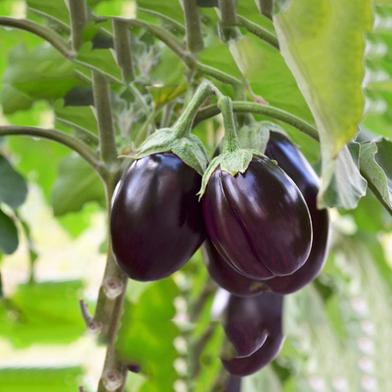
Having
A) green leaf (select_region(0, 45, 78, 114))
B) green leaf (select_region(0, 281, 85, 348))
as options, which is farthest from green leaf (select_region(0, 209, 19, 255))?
green leaf (select_region(0, 281, 85, 348))

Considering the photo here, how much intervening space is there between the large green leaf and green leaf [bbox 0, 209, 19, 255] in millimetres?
311

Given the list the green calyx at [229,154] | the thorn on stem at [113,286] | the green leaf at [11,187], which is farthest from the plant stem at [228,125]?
the green leaf at [11,187]

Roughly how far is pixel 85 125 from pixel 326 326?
1.76 ft

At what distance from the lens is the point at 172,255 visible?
434 mm

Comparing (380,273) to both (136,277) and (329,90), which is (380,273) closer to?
(136,277)

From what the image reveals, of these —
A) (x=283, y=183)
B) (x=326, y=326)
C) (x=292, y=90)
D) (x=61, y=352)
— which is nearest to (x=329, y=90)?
(x=283, y=183)

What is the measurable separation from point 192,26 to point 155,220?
0.13 meters

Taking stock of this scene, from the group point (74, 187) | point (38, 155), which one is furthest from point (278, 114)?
point (38, 155)

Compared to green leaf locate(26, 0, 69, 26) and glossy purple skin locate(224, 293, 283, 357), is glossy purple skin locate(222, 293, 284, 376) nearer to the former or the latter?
glossy purple skin locate(224, 293, 283, 357)

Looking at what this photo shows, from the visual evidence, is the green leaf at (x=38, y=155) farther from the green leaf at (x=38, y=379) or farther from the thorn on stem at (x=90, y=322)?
the thorn on stem at (x=90, y=322)

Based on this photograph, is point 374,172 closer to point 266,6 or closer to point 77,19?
point 266,6

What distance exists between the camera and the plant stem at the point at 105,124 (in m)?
0.51

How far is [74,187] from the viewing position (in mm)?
704

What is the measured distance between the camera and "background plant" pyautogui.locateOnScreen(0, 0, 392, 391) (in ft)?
1.06
